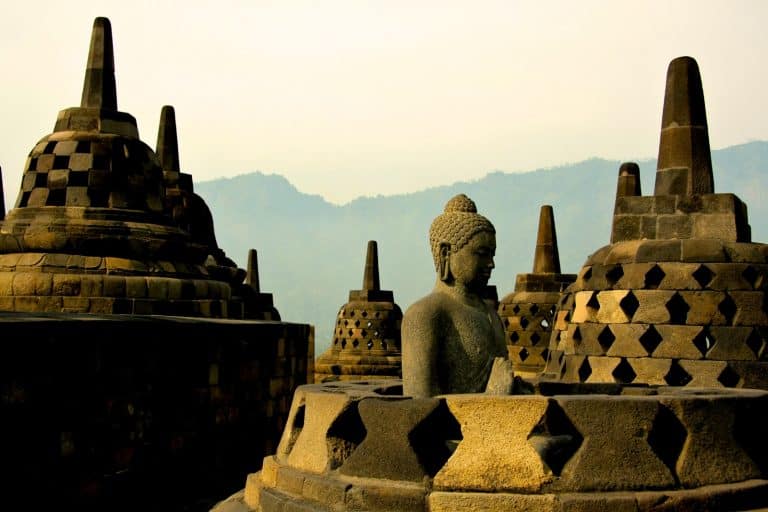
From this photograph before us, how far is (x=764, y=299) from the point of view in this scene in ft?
24.3

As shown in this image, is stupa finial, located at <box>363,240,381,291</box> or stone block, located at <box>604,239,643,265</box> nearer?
stone block, located at <box>604,239,643,265</box>

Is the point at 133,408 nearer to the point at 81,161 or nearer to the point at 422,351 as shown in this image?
→ the point at 422,351

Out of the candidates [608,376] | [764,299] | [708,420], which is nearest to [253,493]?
[708,420]

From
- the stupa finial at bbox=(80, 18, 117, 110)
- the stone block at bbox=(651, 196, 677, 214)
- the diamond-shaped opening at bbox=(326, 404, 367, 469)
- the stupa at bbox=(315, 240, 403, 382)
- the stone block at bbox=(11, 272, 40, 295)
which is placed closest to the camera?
the diamond-shaped opening at bbox=(326, 404, 367, 469)

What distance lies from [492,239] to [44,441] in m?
3.12

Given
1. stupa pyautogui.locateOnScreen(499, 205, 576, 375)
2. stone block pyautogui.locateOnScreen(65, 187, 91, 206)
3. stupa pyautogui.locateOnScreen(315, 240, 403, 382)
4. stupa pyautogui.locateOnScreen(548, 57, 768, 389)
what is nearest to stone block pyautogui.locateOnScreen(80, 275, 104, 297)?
stone block pyautogui.locateOnScreen(65, 187, 91, 206)

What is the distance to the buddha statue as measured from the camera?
4562mm

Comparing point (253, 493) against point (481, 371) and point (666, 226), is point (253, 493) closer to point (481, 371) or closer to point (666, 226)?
point (481, 371)

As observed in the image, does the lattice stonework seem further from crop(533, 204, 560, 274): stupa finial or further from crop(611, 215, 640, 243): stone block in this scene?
crop(533, 204, 560, 274): stupa finial

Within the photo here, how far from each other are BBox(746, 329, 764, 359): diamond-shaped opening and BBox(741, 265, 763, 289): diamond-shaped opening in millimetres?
358

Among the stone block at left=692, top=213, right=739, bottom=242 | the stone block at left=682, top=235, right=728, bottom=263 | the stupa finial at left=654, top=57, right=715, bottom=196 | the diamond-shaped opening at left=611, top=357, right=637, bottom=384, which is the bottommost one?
the diamond-shaped opening at left=611, top=357, right=637, bottom=384

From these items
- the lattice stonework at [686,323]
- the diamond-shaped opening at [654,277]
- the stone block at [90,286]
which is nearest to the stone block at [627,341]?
the lattice stonework at [686,323]

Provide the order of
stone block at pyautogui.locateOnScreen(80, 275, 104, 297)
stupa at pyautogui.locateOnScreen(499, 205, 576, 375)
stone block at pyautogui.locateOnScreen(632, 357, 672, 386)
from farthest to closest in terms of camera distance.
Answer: stupa at pyautogui.locateOnScreen(499, 205, 576, 375), stone block at pyautogui.locateOnScreen(80, 275, 104, 297), stone block at pyautogui.locateOnScreen(632, 357, 672, 386)

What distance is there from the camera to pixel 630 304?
7637 millimetres
